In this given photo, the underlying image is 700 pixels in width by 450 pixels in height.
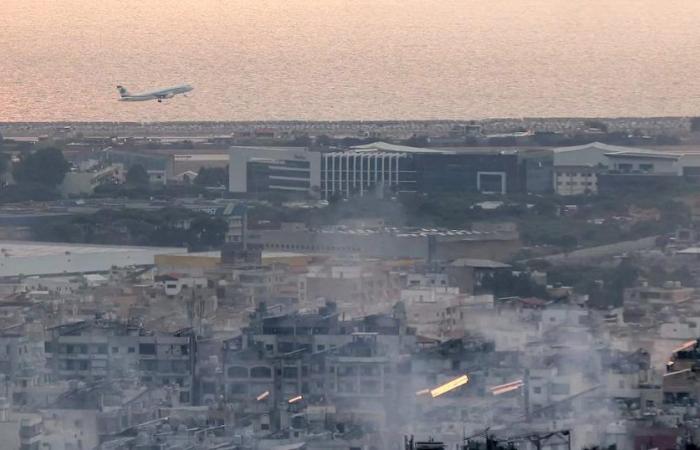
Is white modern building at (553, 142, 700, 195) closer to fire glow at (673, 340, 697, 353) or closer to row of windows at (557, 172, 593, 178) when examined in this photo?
row of windows at (557, 172, 593, 178)

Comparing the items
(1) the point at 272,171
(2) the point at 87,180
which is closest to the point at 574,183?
(1) the point at 272,171

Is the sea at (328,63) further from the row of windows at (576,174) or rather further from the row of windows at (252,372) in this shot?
the row of windows at (252,372)

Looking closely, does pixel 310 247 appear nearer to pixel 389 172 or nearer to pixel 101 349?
pixel 389 172

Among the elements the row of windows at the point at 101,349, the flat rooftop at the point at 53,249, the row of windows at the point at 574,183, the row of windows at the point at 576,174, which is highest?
the row of windows at the point at 101,349

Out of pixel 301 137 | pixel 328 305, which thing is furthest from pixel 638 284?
pixel 301 137

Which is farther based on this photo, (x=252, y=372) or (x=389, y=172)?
(x=389, y=172)

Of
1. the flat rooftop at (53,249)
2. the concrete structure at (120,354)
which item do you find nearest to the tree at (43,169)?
the flat rooftop at (53,249)
